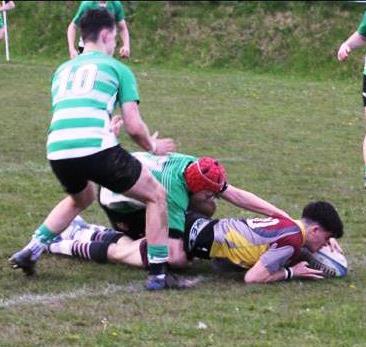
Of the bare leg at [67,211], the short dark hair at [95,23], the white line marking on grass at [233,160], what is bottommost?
the white line marking on grass at [233,160]

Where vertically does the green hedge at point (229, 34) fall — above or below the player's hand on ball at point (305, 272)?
above

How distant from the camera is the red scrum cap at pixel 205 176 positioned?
6098mm

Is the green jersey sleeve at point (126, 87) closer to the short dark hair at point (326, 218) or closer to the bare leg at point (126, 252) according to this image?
the bare leg at point (126, 252)

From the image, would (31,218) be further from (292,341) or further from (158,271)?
(292,341)

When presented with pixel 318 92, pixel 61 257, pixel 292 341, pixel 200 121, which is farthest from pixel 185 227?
pixel 318 92

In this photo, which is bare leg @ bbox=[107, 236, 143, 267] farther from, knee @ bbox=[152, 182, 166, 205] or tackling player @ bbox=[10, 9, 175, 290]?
knee @ bbox=[152, 182, 166, 205]

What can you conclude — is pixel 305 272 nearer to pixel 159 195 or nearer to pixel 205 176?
pixel 205 176

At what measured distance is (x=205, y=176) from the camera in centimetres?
609

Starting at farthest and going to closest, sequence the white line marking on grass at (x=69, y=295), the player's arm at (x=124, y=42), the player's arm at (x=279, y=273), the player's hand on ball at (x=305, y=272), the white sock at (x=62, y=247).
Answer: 1. the player's arm at (x=124, y=42)
2. the white sock at (x=62, y=247)
3. the player's hand on ball at (x=305, y=272)
4. the player's arm at (x=279, y=273)
5. the white line marking on grass at (x=69, y=295)

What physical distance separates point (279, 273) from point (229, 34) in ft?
60.2

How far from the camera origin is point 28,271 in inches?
239

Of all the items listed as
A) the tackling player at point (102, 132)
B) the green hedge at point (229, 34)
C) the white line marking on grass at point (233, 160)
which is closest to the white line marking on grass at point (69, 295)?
the tackling player at point (102, 132)

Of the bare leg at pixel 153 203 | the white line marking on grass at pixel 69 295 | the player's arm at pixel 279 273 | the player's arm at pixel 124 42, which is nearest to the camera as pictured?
the white line marking on grass at pixel 69 295

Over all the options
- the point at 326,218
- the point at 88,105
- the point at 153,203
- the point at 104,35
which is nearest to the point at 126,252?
the point at 153,203
